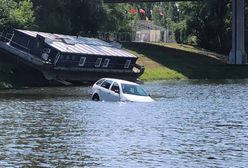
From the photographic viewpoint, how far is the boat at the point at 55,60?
209 ft

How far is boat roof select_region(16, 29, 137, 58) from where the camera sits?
67250 mm

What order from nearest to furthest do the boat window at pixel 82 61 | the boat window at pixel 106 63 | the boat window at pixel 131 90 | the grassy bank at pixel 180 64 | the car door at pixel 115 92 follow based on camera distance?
the car door at pixel 115 92, the boat window at pixel 131 90, the boat window at pixel 82 61, the boat window at pixel 106 63, the grassy bank at pixel 180 64

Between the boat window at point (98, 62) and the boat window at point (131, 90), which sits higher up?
the boat window at point (131, 90)

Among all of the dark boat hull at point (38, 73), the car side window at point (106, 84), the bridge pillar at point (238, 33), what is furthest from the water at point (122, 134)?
the bridge pillar at point (238, 33)

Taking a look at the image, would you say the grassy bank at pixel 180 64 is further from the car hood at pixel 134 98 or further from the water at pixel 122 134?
the water at pixel 122 134

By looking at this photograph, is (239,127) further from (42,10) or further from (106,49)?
(42,10)

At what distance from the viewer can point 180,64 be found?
90.4 meters

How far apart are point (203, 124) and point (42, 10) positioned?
55350 mm

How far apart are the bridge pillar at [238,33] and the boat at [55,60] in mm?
29738

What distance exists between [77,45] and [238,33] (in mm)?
35790

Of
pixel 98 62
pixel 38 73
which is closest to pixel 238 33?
pixel 98 62

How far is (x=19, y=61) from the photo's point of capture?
6575 centimetres

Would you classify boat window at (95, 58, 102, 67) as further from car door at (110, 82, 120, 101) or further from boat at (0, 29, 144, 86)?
car door at (110, 82, 120, 101)

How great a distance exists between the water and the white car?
1.21 m
